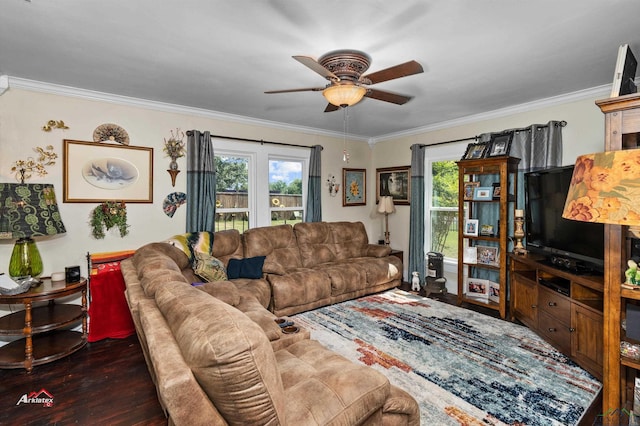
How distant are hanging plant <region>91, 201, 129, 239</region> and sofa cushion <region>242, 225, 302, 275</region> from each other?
55.9 inches

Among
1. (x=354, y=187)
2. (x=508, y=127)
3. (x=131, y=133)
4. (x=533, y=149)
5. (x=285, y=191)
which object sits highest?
(x=508, y=127)

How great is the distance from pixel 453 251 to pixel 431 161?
1.45 metres

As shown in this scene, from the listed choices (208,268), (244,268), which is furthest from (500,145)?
(208,268)

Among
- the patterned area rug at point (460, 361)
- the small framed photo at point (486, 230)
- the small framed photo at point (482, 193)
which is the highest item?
the small framed photo at point (482, 193)

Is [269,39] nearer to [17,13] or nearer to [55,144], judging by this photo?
[17,13]

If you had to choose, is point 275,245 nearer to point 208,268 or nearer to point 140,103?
point 208,268

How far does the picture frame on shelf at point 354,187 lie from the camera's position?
5.78 m

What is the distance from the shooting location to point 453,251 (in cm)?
502

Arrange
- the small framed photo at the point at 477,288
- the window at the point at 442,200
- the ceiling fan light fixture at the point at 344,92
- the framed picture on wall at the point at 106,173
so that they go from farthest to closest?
the window at the point at 442,200 → the small framed photo at the point at 477,288 → the framed picture on wall at the point at 106,173 → the ceiling fan light fixture at the point at 344,92

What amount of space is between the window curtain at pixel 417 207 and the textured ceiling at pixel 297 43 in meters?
1.57

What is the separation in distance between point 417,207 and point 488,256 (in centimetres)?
130

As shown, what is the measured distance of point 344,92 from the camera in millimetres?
2260

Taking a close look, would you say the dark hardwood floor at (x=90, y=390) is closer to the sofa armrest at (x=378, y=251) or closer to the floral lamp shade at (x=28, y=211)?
the floral lamp shade at (x=28, y=211)

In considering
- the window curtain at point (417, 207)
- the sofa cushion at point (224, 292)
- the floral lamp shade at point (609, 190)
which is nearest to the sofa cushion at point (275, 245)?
the sofa cushion at point (224, 292)
